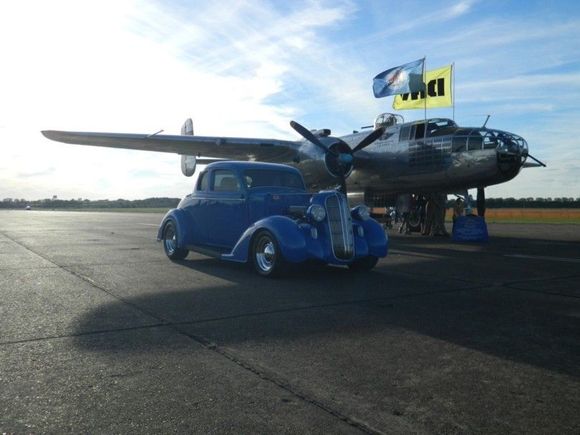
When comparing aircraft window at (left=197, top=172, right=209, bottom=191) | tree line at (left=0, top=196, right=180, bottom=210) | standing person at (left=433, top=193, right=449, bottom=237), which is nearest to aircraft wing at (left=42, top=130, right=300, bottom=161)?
standing person at (left=433, top=193, right=449, bottom=237)

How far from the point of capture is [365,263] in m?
9.06

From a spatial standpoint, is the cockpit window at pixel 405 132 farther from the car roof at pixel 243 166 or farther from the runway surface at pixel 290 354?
the runway surface at pixel 290 354

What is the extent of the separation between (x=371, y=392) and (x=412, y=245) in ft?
38.8

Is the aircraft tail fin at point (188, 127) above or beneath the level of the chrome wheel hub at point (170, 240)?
above

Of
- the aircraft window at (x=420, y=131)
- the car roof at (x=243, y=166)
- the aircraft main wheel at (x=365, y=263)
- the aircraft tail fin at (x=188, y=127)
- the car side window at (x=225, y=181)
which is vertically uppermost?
the aircraft tail fin at (x=188, y=127)

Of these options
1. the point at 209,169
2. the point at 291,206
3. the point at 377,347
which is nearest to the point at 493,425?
the point at 377,347

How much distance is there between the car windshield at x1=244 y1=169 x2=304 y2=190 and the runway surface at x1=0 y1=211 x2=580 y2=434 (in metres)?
2.22

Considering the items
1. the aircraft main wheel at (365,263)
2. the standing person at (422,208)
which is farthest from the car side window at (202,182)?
the standing person at (422,208)

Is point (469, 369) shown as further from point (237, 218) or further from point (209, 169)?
point (209, 169)

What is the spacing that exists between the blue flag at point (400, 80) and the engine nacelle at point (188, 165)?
9171 millimetres

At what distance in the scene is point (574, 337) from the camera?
4609mm

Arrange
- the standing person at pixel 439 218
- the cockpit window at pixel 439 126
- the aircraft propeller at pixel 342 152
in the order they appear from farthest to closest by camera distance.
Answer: the standing person at pixel 439 218
the cockpit window at pixel 439 126
the aircraft propeller at pixel 342 152

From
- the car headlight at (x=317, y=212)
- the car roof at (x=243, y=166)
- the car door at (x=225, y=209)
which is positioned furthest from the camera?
the car roof at (x=243, y=166)

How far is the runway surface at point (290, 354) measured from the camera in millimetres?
2949
